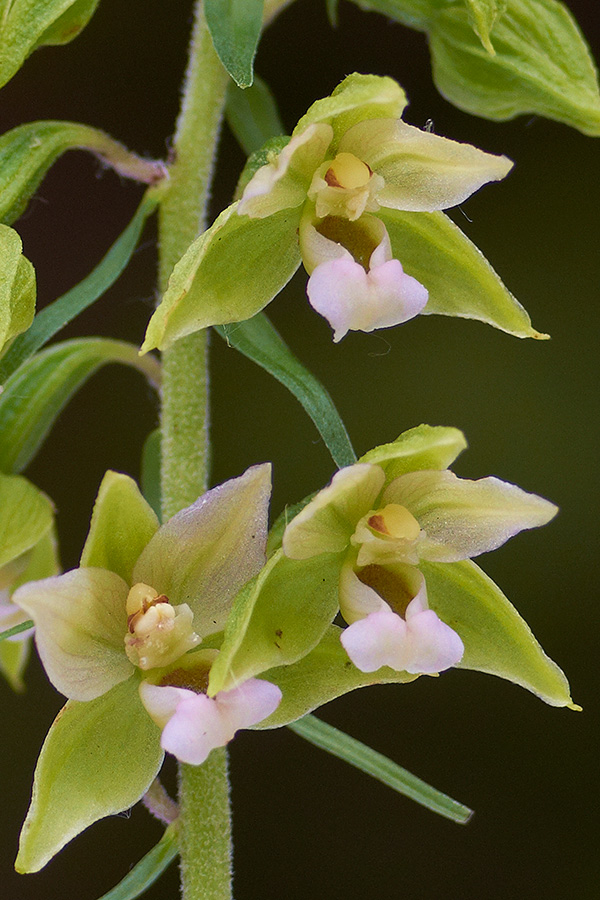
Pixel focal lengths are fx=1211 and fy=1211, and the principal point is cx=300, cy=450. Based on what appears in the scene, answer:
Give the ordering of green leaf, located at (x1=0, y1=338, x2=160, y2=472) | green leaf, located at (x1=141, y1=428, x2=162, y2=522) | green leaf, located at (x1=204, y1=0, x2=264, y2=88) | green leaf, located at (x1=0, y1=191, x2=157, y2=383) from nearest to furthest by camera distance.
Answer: green leaf, located at (x1=204, y1=0, x2=264, y2=88)
green leaf, located at (x1=0, y1=191, x2=157, y2=383)
green leaf, located at (x1=0, y1=338, x2=160, y2=472)
green leaf, located at (x1=141, y1=428, x2=162, y2=522)

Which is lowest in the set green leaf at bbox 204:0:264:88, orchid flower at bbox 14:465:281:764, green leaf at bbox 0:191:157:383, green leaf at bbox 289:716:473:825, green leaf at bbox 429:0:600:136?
green leaf at bbox 289:716:473:825

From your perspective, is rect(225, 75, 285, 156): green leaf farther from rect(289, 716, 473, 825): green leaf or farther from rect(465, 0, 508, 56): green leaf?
rect(289, 716, 473, 825): green leaf

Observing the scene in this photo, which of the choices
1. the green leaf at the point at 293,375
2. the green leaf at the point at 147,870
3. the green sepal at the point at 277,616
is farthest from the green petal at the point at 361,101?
the green leaf at the point at 147,870

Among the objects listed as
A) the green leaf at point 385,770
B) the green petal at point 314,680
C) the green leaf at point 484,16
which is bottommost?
the green leaf at point 385,770

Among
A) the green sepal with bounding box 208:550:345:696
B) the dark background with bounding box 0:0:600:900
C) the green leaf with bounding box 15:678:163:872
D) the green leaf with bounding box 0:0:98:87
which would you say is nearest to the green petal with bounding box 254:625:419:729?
the green sepal with bounding box 208:550:345:696

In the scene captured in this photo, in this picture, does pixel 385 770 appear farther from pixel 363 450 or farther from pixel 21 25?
pixel 363 450

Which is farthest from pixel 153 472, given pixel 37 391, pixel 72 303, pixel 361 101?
pixel 361 101

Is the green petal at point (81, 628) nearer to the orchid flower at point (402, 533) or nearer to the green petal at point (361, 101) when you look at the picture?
the orchid flower at point (402, 533)
